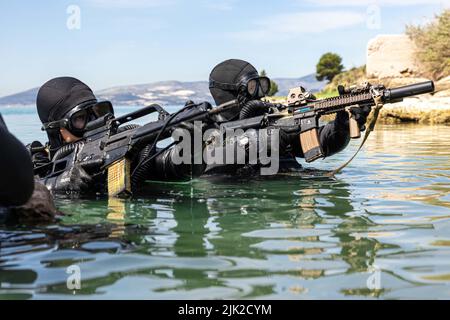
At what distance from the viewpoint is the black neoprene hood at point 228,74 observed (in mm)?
8836

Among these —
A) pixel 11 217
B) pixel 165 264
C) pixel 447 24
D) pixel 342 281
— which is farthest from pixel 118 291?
pixel 447 24

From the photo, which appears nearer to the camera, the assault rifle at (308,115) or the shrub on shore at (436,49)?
the assault rifle at (308,115)

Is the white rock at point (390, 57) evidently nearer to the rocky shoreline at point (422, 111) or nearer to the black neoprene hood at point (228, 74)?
the rocky shoreline at point (422, 111)

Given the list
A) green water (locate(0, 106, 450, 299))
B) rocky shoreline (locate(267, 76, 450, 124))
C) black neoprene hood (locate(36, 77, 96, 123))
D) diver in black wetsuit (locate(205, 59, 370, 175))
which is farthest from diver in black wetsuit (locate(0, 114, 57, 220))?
rocky shoreline (locate(267, 76, 450, 124))

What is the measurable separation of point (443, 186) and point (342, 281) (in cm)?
414

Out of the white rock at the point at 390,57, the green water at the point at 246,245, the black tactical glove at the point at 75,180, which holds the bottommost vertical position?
the green water at the point at 246,245

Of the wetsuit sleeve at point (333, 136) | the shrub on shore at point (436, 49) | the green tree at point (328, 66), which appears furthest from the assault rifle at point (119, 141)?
the green tree at point (328, 66)

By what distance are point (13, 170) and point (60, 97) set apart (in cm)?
361

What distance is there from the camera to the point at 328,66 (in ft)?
212

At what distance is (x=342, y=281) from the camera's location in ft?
12.7

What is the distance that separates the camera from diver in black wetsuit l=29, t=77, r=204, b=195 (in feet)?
23.2

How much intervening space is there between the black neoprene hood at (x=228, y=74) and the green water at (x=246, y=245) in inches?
62.0

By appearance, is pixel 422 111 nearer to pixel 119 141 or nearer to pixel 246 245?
pixel 119 141

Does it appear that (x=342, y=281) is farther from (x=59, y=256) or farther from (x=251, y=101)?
(x=251, y=101)
